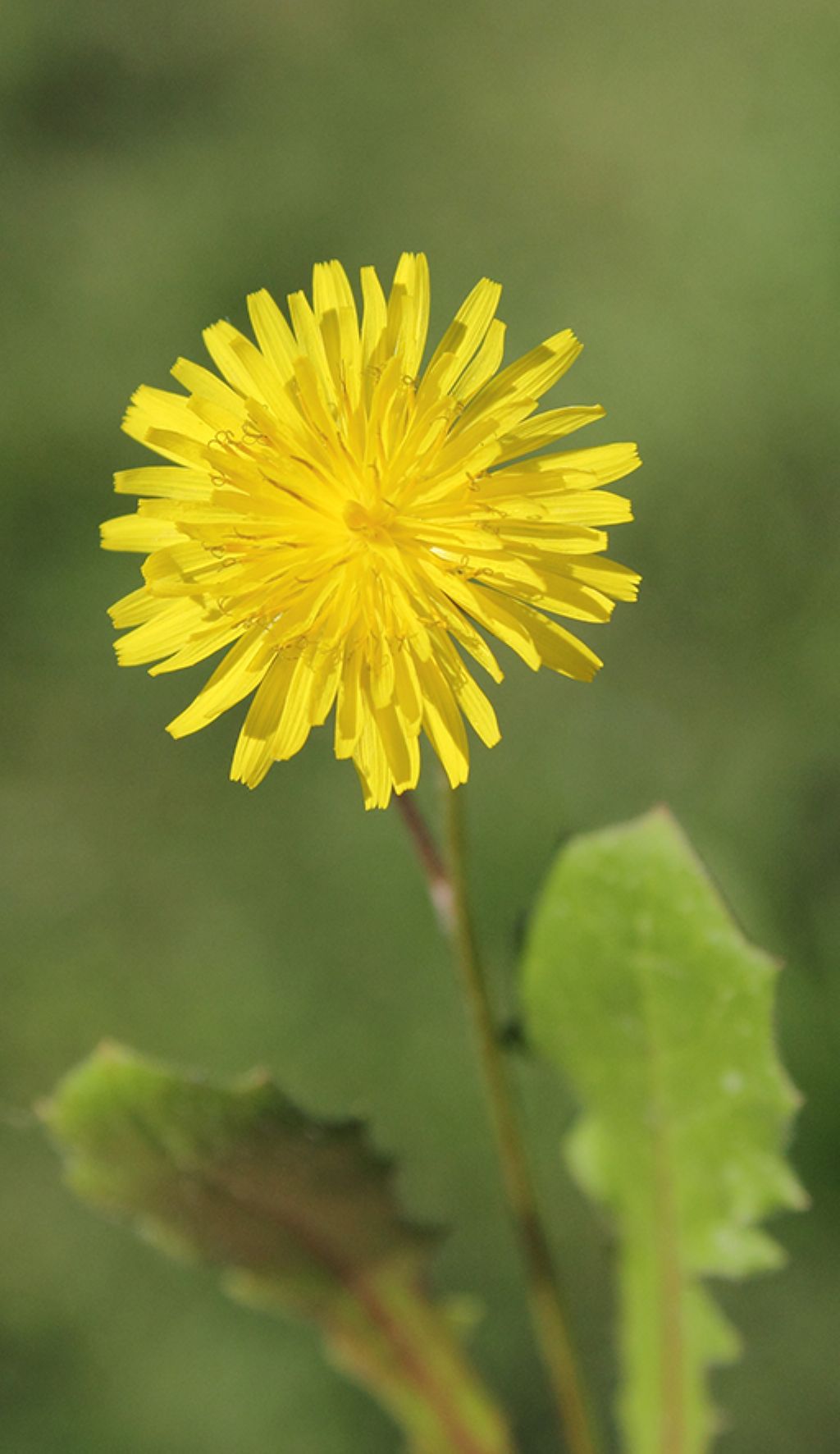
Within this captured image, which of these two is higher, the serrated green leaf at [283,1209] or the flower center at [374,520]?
the flower center at [374,520]

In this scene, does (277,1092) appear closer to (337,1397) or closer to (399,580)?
(399,580)

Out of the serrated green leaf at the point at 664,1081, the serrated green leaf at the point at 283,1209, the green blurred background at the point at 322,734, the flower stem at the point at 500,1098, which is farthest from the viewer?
the green blurred background at the point at 322,734

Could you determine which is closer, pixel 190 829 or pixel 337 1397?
pixel 337 1397

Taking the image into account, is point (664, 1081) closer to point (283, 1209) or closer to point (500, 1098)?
point (500, 1098)

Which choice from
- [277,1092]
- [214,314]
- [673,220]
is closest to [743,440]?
[673,220]

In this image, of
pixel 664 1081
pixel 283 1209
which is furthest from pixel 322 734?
pixel 664 1081

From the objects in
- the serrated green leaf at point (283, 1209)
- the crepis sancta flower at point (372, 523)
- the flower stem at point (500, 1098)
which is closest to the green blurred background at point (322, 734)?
the serrated green leaf at point (283, 1209)

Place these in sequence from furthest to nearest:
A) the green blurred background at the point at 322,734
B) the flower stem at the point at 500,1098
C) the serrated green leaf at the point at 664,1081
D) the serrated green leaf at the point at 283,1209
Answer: the green blurred background at the point at 322,734
the serrated green leaf at the point at 283,1209
the serrated green leaf at the point at 664,1081
the flower stem at the point at 500,1098

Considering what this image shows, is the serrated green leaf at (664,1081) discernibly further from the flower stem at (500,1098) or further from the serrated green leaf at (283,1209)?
the serrated green leaf at (283,1209)
